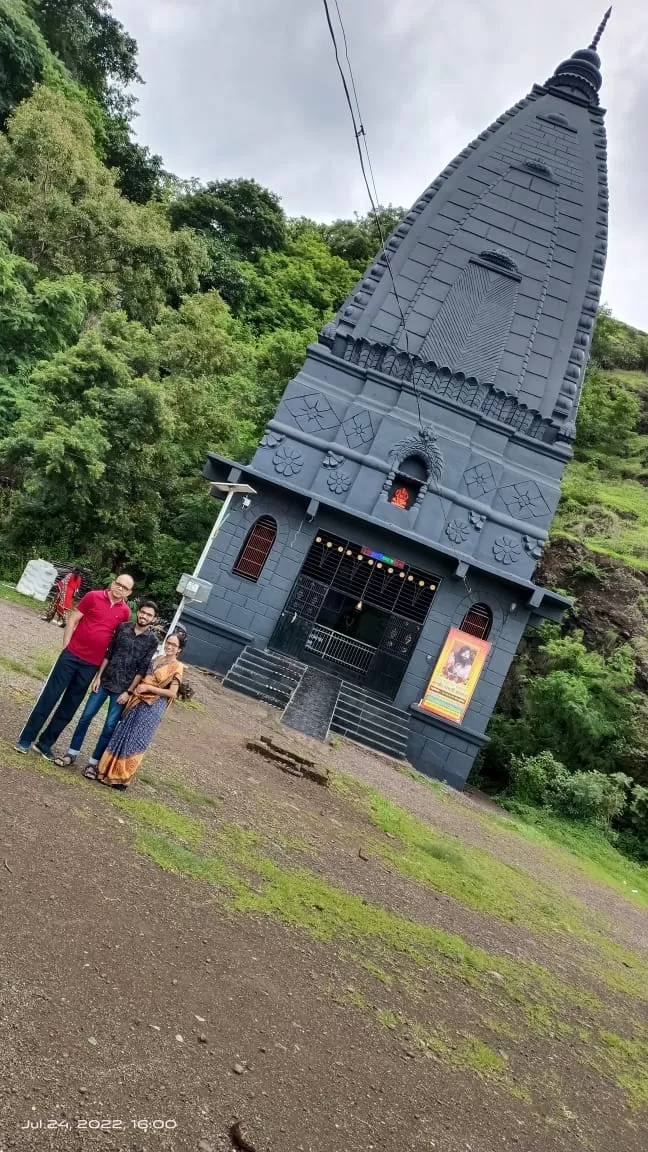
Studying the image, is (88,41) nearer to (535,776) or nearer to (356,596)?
(356,596)

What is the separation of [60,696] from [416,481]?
1329 cm

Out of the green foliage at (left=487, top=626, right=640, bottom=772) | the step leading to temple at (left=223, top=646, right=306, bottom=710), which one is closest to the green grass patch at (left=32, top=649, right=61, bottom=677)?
the step leading to temple at (left=223, top=646, right=306, bottom=710)

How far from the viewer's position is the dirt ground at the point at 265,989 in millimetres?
3475

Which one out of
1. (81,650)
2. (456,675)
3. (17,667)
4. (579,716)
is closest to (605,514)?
(579,716)

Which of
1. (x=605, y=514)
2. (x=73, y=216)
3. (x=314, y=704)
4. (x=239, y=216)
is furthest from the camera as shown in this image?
(x=239, y=216)

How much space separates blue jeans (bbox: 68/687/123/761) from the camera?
6551mm

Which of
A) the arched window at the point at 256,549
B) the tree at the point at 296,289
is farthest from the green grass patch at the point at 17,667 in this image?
the tree at the point at 296,289

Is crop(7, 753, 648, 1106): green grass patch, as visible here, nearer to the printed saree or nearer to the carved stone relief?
the printed saree

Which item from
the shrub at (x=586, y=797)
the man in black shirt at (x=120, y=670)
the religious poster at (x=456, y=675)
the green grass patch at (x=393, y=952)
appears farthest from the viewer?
the shrub at (x=586, y=797)

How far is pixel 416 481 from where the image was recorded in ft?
61.3

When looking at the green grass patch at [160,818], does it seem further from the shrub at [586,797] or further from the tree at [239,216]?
the tree at [239,216]

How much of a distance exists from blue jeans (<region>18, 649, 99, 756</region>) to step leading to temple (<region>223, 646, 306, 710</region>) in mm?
9143

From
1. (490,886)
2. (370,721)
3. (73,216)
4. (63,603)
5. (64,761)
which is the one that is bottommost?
(490,886)

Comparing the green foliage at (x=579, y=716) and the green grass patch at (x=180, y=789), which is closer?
the green grass patch at (x=180, y=789)
